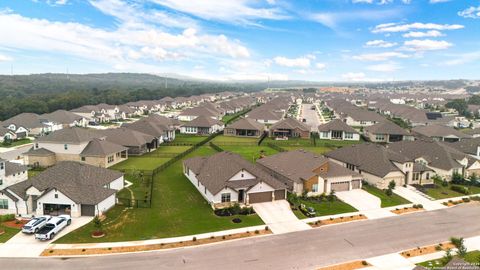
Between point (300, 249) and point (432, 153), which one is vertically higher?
point (432, 153)

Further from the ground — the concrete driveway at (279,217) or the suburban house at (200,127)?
the suburban house at (200,127)

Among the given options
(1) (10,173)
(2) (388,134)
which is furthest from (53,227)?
(2) (388,134)

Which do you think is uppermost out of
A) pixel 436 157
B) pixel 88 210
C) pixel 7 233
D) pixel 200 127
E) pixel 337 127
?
pixel 337 127

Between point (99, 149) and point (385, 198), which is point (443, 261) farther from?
point (99, 149)

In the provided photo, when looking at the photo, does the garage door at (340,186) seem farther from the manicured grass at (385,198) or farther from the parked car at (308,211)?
the parked car at (308,211)

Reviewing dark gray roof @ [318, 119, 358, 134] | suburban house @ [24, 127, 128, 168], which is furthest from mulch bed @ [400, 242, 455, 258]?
dark gray roof @ [318, 119, 358, 134]

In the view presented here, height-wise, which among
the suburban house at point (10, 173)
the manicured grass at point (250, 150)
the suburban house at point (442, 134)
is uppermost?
the suburban house at point (442, 134)

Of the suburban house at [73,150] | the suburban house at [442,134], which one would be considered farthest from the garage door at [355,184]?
the suburban house at [442,134]

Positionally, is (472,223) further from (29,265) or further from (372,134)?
(372,134)
